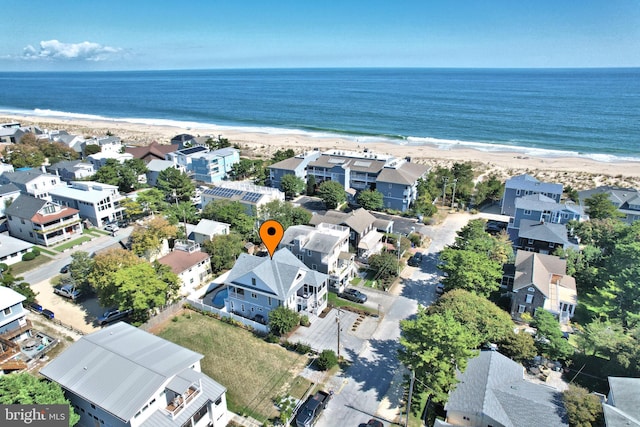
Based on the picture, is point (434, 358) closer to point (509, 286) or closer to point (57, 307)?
point (509, 286)

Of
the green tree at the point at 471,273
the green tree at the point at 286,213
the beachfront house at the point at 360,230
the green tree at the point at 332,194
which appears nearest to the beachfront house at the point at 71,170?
the green tree at the point at 286,213

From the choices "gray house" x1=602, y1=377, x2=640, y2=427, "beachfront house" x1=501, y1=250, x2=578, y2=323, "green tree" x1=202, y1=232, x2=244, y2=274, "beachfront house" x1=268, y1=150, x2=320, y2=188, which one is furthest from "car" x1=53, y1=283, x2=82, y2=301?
"gray house" x1=602, y1=377, x2=640, y2=427

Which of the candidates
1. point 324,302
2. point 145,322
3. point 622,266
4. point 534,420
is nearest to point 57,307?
point 145,322

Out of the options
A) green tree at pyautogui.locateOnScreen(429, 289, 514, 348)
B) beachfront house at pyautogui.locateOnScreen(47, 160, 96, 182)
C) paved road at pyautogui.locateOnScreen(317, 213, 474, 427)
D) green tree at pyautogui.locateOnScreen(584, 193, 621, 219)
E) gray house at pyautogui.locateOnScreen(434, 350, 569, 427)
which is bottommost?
paved road at pyautogui.locateOnScreen(317, 213, 474, 427)

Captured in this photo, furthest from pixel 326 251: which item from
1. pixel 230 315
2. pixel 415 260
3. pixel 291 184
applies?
pixel 291 184

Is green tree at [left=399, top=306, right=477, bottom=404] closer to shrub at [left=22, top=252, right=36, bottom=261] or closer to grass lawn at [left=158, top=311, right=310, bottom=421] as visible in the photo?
grass lawn at [left=158, top=311, right=310, bottom=421]

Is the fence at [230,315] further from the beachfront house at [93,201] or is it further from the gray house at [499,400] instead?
the beachfront house at [93,201]

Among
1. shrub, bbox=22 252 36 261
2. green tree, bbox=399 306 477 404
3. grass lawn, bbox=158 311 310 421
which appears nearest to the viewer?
green tree, bbox=399 306 477 404
